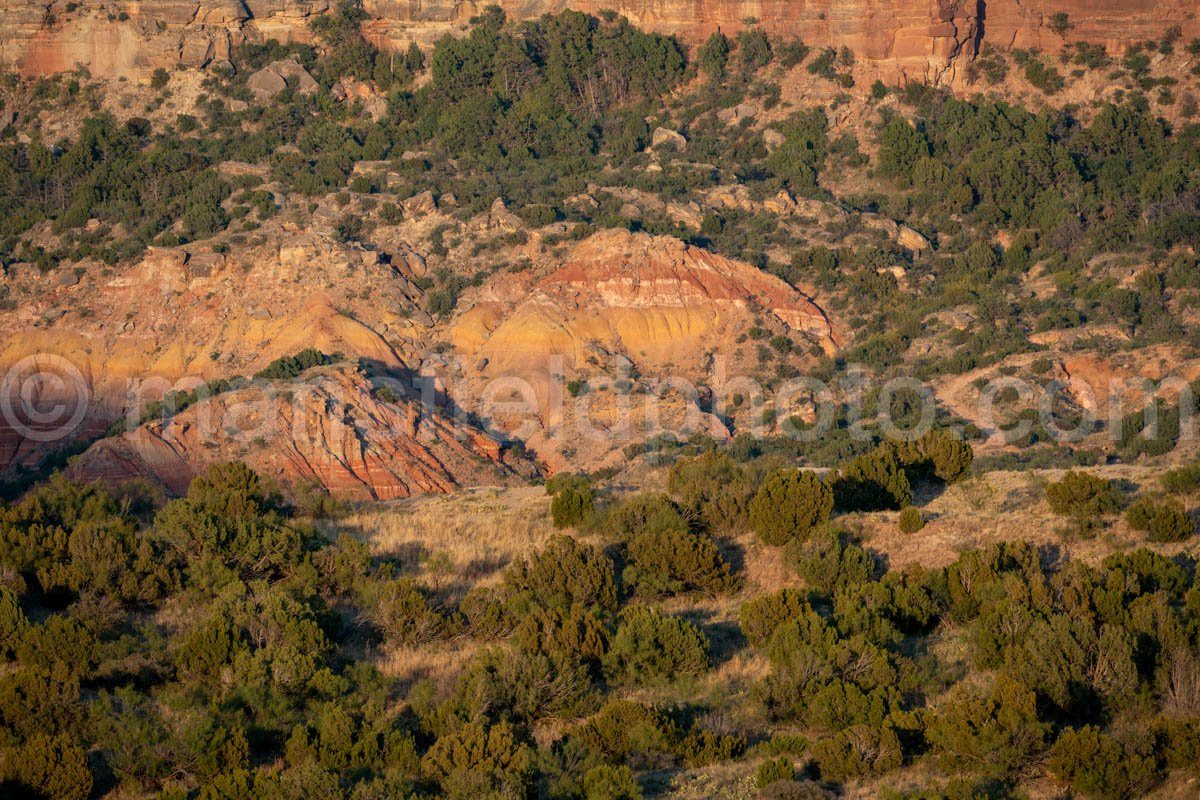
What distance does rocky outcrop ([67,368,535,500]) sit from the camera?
44750mm

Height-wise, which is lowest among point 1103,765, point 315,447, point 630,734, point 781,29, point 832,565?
point 315,447

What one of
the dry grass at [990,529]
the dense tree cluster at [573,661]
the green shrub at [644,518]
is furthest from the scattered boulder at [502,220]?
the dense tree cluster at [573,661]

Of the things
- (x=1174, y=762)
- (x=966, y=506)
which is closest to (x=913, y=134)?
(x=966, y=506)

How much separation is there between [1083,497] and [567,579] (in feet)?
27.4

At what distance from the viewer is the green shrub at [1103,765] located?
612 inches

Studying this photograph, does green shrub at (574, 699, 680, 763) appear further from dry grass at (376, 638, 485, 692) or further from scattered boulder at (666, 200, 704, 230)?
scattered boulder at (666, 200, 704, 230)

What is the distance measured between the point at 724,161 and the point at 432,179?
13346mm

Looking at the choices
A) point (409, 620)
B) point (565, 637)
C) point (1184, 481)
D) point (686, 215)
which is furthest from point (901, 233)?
point (565, 637)

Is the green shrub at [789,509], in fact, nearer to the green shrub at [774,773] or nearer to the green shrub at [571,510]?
the green shrub at [571,510]

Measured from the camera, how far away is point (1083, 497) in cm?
2389

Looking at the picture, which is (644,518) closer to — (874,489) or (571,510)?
(571,510)

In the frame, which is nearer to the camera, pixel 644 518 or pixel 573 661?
pixel 573 661

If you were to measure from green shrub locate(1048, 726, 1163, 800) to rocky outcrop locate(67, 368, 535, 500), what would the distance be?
30.1 m

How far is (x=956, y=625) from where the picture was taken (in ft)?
67.6
